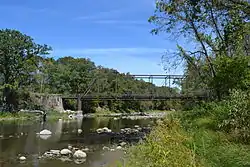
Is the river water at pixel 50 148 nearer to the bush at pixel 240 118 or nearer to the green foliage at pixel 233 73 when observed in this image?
the bush at pixel 240 118

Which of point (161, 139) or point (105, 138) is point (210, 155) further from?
point (105, 138)

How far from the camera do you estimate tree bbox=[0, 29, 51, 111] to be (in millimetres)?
38625

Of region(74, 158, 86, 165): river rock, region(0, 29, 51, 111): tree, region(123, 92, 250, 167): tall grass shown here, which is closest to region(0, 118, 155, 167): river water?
region(74, 158, 86, 165): river rock

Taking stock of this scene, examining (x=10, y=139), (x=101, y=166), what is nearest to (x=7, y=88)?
(x=10, y=139)

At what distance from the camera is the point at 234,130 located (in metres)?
8.71

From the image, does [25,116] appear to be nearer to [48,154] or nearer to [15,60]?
[15,60]

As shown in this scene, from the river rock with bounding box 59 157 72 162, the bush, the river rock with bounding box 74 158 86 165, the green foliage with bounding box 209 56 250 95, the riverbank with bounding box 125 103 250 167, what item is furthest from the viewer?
the river rock with bounding box 59 157 72 162

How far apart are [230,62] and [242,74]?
870 mm

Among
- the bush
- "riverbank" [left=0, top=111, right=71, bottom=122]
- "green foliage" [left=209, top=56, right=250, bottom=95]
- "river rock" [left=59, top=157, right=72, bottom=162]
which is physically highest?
"green foliage" [left=209, top=56, right=250, bottom=95]

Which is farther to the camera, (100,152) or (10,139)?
(10,139)

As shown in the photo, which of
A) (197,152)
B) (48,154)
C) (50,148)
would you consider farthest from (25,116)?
(197,152)

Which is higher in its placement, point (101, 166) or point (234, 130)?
point (234, 130)

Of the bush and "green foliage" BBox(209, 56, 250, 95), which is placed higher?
"green foliage" BBox(209, 56, 250, 95)

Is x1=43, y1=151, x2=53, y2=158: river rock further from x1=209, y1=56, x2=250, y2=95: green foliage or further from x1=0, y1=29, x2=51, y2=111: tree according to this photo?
x1=0, y1=29, x2=51, y2=111: tree
